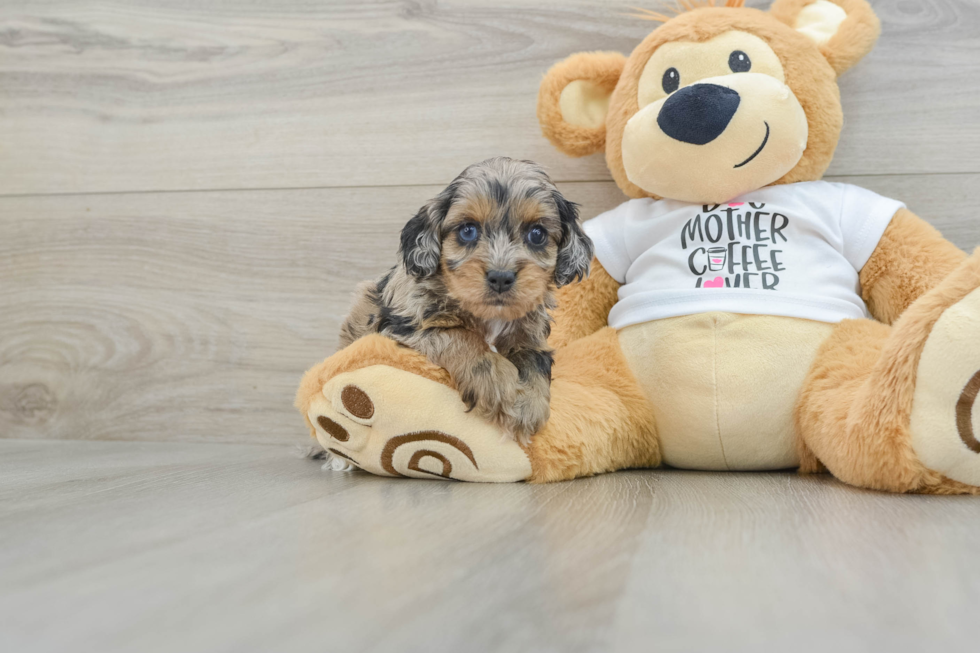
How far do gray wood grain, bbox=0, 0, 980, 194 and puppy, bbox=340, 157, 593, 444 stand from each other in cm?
61

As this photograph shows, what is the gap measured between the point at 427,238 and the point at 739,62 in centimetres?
73

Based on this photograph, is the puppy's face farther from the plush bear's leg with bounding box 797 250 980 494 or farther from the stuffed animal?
the plush bear's leg with bounding box 797 250 980 494

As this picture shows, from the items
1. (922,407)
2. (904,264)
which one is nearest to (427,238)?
(922,407)

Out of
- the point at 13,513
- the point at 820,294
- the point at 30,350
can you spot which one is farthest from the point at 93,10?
the point at 820,294

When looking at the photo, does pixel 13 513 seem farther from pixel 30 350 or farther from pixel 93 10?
pixel 93 10

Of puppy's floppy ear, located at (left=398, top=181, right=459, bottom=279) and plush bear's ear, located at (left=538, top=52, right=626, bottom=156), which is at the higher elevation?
plush bear's ear, located at (left=538, top=52, right=626, bottom=156)

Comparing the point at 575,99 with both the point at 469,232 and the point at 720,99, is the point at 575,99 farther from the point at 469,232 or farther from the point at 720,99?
the point at 469,232

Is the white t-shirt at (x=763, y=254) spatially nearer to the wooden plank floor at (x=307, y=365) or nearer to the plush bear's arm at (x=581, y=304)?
the plush bear's arm at (x=581, y=304)

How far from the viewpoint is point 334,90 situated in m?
1.97

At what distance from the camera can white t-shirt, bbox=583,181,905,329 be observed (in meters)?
1.40

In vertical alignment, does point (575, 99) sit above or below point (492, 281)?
above

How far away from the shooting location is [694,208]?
1.51 metres

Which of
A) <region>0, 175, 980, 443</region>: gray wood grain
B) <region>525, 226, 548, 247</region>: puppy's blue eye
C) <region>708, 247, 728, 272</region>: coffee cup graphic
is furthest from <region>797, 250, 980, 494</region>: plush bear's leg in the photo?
<region>0, 175, 980, 443</region>: gray wood grain

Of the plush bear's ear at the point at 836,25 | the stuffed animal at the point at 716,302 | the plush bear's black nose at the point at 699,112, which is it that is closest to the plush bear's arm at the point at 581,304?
the stuffed animal at the point at 716,302
